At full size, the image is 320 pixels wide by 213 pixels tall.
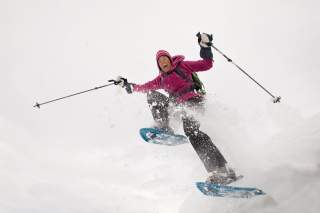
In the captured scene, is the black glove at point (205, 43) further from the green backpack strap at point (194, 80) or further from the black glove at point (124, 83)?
the black glove at point (124, 83)

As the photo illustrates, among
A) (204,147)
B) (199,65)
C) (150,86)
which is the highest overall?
(150,86)

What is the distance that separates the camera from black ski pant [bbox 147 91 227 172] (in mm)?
8133

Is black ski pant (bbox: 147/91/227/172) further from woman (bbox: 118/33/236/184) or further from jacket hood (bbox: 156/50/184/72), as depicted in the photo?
jacket hood (bbox: 156/50/184/72)

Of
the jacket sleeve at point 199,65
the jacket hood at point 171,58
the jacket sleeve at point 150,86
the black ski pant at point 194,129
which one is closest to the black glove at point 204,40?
the jacket sleeve at point 199,65

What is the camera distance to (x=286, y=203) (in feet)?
22.5

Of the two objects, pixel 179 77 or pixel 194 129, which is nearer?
pixel 194 129

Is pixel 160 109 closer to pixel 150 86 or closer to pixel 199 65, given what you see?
pixel 150 86

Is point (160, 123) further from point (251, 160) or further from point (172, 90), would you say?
point (251, 160)

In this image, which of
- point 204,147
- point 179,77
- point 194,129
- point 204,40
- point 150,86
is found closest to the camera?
point 204,147

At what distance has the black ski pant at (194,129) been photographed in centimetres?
813

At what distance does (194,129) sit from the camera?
8469 millimetres

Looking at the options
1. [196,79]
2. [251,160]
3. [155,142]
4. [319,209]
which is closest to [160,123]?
[155,142]

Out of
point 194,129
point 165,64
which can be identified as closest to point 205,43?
point 165,64

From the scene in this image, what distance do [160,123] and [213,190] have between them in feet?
7.48
